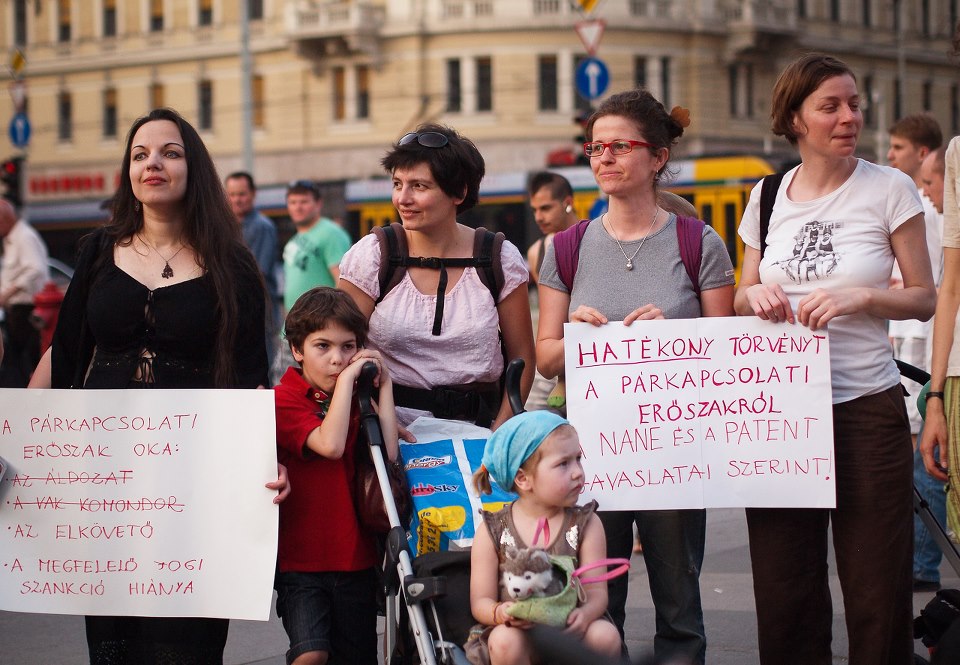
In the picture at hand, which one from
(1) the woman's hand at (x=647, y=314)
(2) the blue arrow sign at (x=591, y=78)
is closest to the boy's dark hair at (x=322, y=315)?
(1) the woman's hand at (x=647, y=314)

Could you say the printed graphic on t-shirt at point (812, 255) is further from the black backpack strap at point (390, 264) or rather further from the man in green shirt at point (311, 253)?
the man in green shirt at point (311, 253)

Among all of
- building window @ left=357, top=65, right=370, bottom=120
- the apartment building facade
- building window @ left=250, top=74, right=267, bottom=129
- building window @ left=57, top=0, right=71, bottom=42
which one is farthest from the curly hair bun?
building window @ left=57, top=0, right=71, bottom=42

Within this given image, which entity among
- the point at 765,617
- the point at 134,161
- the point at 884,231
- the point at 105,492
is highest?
the point at 134,161

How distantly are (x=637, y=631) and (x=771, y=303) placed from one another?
2.35 metres

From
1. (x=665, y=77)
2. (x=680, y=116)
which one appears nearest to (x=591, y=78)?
(x=680, y=116)

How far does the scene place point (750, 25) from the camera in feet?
160

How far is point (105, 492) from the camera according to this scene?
163 inches

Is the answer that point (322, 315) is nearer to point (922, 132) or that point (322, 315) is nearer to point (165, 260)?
point (165, 260)

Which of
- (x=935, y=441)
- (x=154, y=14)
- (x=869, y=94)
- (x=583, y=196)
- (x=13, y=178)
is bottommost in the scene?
(x=935, y=441)

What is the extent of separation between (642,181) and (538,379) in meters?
3.96

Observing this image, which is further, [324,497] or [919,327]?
[919,327]

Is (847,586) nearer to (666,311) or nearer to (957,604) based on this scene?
(957,604)

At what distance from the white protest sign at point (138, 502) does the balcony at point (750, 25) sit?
47.1 meters

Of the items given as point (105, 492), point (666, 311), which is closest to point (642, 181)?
point (666, 311)
